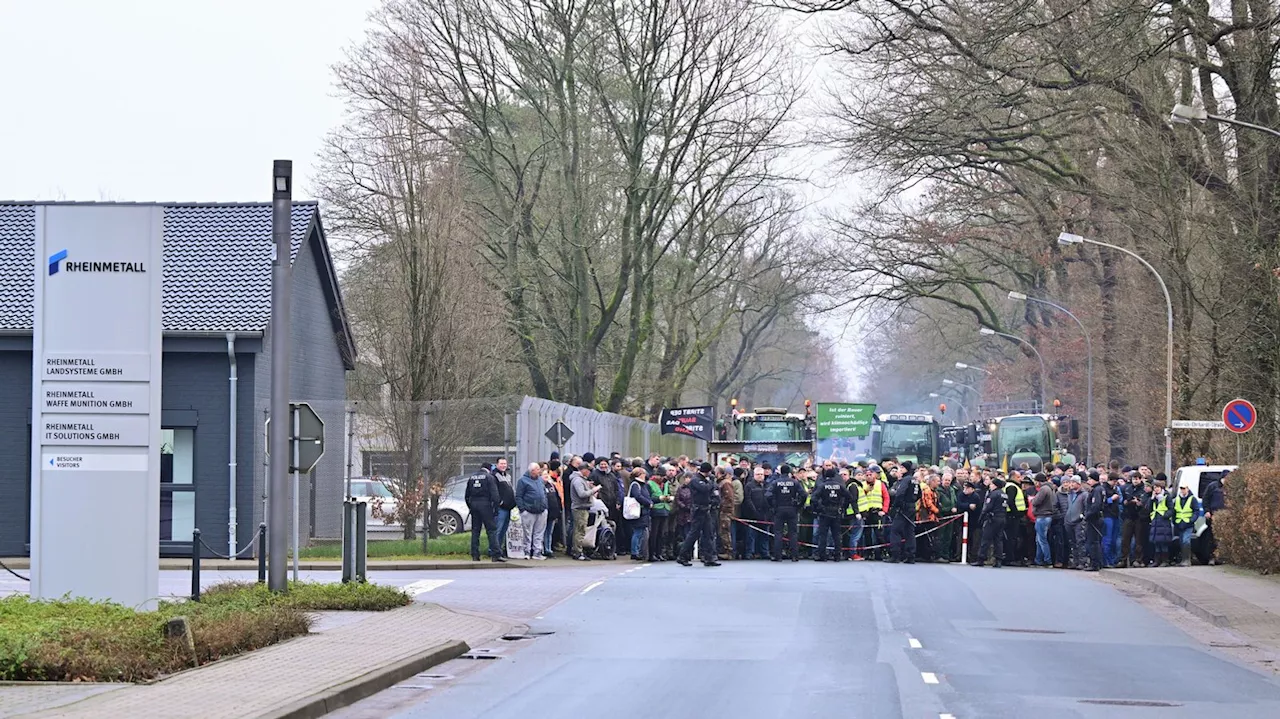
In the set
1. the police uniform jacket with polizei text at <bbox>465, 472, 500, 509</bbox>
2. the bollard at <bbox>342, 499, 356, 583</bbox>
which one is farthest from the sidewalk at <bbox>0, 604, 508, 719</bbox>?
the police uniform jacket with polizei text at <bbox>465, 472, 500, 509</bbox>

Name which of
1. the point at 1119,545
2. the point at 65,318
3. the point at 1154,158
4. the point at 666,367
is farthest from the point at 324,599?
the point at 666,367

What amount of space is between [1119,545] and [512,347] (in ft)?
65.9

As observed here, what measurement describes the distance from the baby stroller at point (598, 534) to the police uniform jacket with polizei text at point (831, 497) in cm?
385

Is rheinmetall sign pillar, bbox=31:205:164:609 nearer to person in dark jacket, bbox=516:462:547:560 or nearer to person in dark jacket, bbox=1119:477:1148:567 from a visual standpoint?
person in dark jacket, bbox=516:462:547:560

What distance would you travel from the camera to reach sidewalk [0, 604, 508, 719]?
434 inches

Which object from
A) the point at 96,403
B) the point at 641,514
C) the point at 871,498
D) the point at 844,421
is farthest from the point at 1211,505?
the point at 96,403

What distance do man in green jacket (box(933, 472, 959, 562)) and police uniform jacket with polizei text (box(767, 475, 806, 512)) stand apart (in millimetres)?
2783

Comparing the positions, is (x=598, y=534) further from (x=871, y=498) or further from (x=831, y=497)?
(x=871, y=498)

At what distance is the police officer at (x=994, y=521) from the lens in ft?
99.6

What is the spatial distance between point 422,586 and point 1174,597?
10.6m

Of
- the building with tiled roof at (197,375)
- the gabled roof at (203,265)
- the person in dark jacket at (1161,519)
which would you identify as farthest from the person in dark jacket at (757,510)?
the gabled roof at (203,265)

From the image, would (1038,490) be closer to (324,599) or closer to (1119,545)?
(1119,545)

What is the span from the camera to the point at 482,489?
28531mm

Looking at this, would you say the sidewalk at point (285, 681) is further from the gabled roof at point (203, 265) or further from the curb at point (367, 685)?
the gabled roof at point (203, 265)
